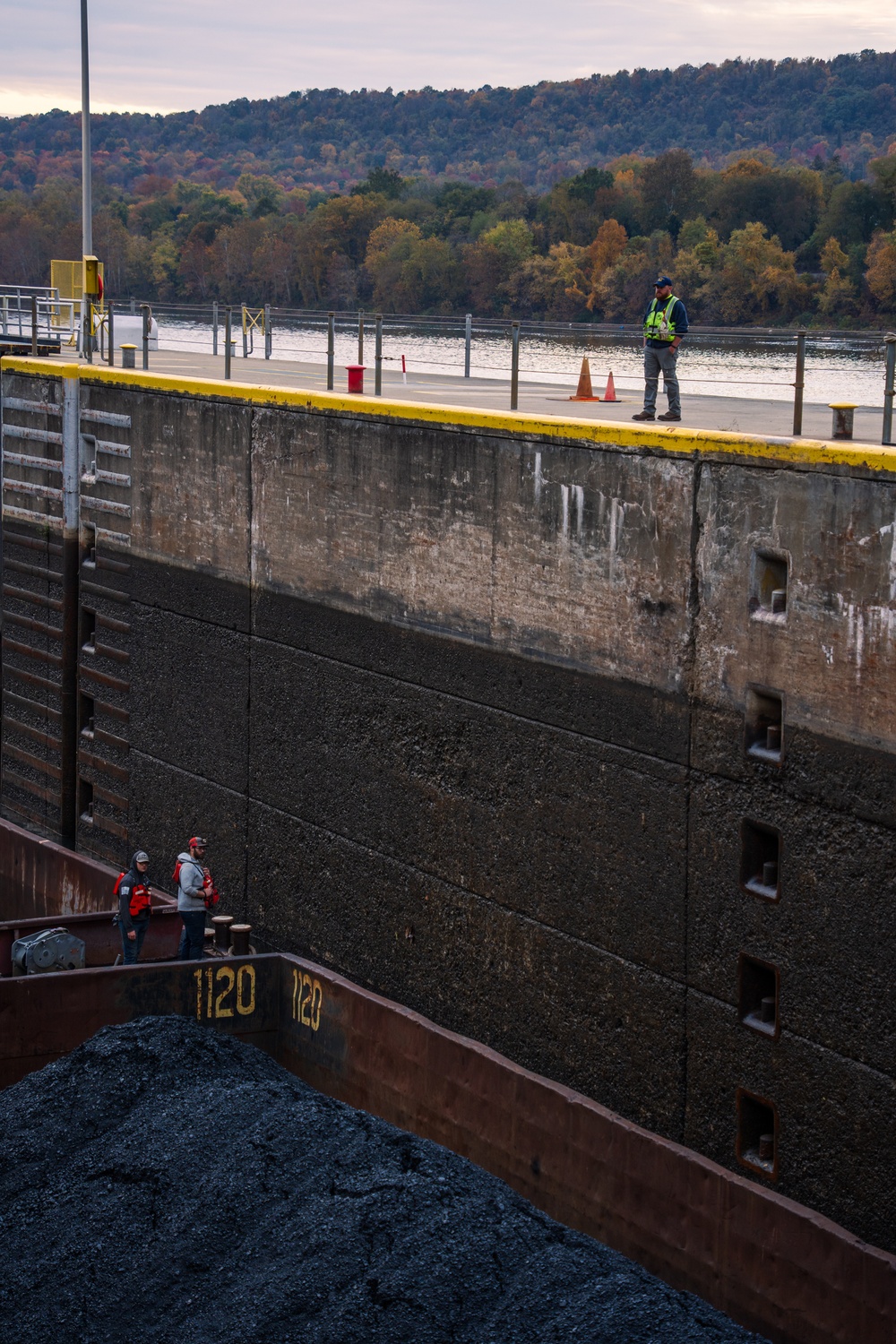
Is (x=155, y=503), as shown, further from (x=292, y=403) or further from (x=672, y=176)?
(x=672, y=176)

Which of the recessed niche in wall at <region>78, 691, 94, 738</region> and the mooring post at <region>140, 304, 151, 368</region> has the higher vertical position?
the mooring post at <region>140, 304, 151, 368</region>

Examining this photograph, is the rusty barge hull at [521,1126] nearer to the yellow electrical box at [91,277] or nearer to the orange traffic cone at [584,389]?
the orange traffic cone at [584,389]

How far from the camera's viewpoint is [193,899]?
16.7m

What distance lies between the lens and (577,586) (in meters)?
13.5

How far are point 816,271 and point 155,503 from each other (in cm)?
909

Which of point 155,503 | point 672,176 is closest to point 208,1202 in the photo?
point 155,503

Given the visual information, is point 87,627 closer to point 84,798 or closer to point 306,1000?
point 84,798

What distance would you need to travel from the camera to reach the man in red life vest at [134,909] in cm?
1695

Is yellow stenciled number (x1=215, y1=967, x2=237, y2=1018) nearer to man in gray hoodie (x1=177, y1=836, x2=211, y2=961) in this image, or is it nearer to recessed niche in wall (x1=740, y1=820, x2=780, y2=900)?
man in gray hoodie (x1=177, y1=836, x2=211, y2=961)

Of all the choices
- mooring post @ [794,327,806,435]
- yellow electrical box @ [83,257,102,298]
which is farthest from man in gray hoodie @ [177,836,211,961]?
yellow electrical box @ [83,257,102,298]

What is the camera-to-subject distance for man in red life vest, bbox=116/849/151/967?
55.6 ft

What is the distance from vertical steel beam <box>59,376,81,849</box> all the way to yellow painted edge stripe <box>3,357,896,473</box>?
1.71 feet

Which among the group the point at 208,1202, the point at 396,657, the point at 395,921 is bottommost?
the point at 208,1202

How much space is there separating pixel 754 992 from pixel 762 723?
1934 mm
